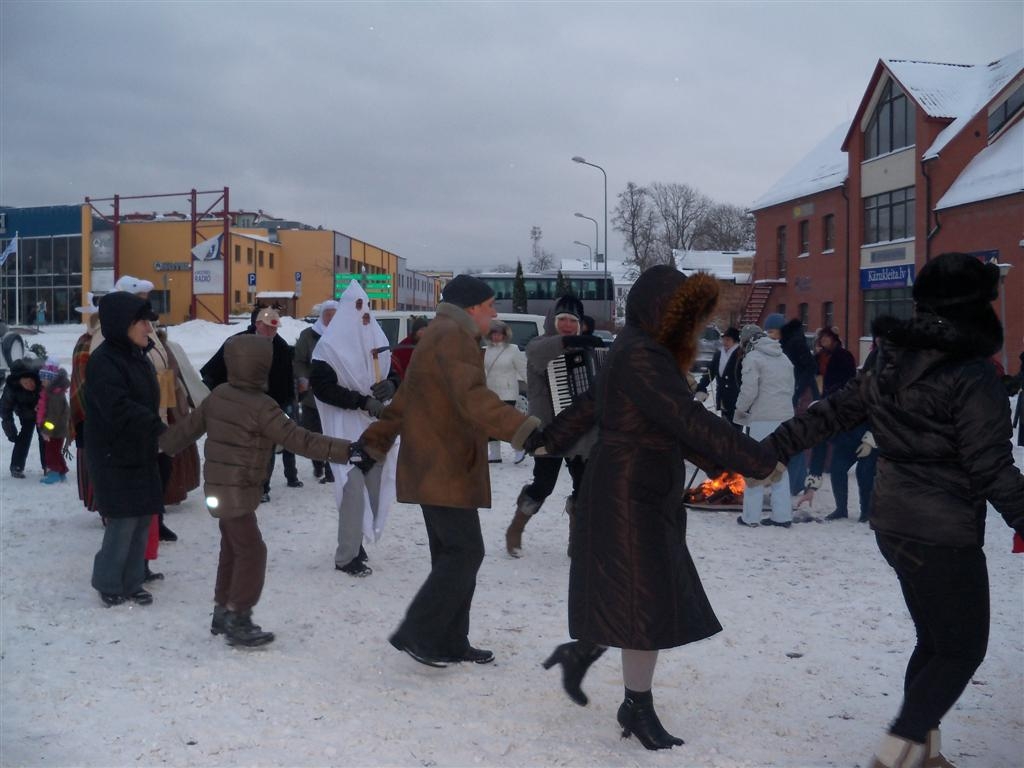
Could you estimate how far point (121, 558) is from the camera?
5.88m

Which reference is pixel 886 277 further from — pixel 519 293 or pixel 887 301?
pixel 519 293

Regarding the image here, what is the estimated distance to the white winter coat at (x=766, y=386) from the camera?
8867 millimetres

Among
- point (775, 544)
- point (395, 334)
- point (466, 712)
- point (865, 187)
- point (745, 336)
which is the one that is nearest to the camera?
point (466, 712)

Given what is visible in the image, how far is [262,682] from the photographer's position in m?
4.66

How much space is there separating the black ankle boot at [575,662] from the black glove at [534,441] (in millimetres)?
898

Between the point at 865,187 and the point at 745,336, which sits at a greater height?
the point at 865,187

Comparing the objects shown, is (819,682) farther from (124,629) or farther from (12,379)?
(12,379)

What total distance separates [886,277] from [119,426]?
1192 inches

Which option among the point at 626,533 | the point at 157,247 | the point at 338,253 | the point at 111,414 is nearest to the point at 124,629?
the point at 111,414

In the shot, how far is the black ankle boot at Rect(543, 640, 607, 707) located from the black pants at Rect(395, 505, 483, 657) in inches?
25.4

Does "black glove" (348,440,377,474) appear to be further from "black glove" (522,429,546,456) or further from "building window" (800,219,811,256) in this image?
"building window" (800,219,811,256)

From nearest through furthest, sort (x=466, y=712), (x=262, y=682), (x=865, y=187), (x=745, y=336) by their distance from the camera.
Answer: (x=466, y=712)
(x=262, y=682)
(x=745, y=336)
(x=865, y=187)

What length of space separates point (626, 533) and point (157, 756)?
2.08 metres

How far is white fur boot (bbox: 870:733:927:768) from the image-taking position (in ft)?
11.2
